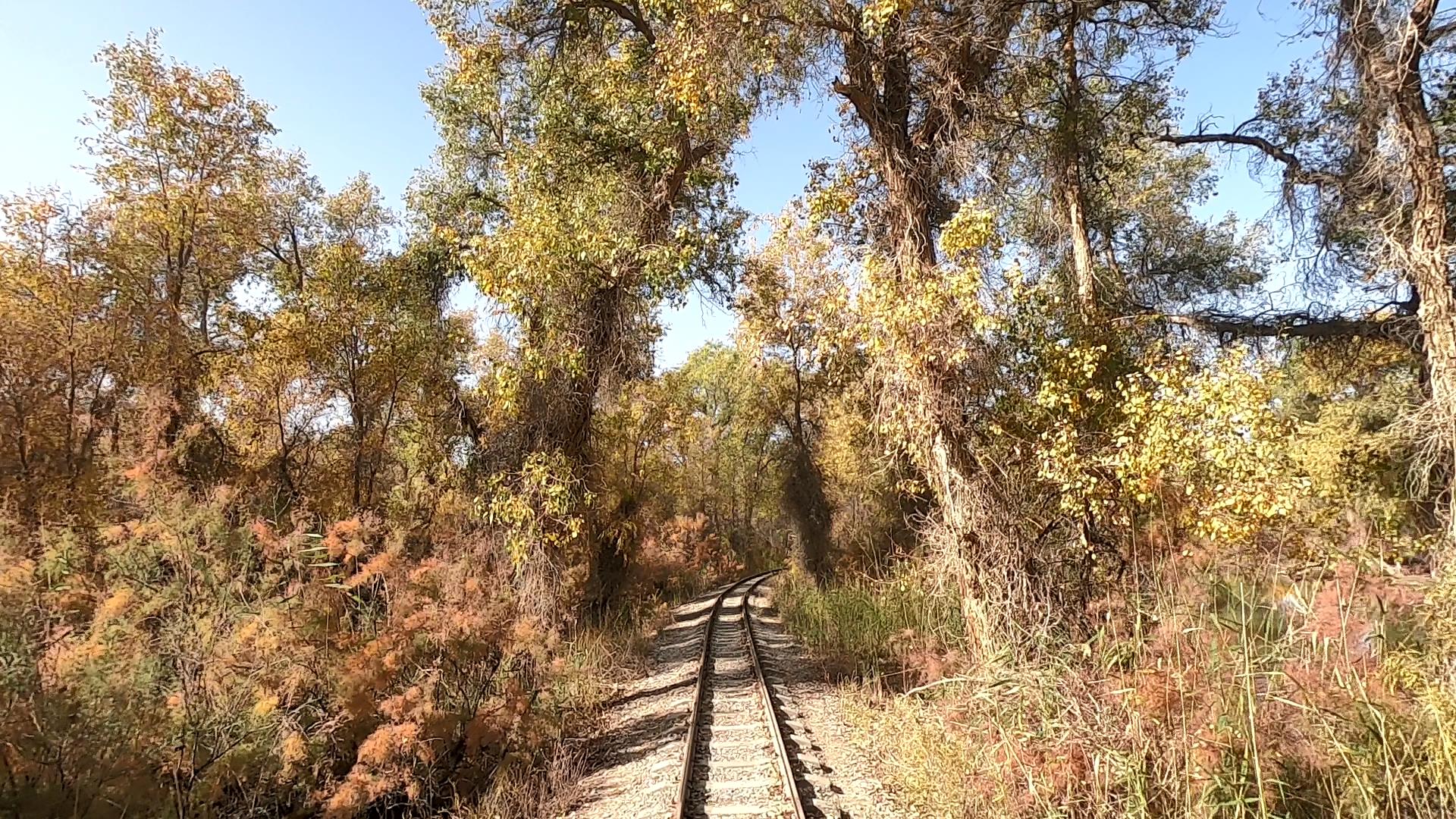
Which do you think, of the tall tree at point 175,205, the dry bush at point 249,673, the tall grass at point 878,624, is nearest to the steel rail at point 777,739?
the tall grass at point 878,624

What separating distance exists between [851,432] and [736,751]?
1072 centimetres

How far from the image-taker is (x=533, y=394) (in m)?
12.4

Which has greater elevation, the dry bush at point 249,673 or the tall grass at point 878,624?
the dry bush at point 249,673

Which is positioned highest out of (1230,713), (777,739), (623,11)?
(623,11)

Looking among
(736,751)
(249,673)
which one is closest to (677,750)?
(736,751)

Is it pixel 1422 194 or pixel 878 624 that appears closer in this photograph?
pixel 1422 194

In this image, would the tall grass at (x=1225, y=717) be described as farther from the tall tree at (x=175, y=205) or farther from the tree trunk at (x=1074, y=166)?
the tall tree at (x=175, y=205)

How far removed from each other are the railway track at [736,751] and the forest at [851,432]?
118 cm

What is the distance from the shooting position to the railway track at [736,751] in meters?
6.21

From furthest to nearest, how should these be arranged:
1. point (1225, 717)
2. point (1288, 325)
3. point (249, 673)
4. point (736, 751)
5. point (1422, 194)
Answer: point (1288, 325)
point (736, 751)
point (1422, 194)
point (249, 673)
point (1225, 717)

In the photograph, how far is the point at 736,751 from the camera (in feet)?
25.5

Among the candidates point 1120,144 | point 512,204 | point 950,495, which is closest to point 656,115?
point 512,204

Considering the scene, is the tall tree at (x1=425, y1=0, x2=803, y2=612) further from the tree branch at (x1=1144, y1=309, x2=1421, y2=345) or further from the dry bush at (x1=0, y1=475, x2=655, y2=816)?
the tree branch at (x1=1144, y1=309, x2=1421, y2=345)

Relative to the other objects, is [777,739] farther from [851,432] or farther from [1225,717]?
[851,432]
